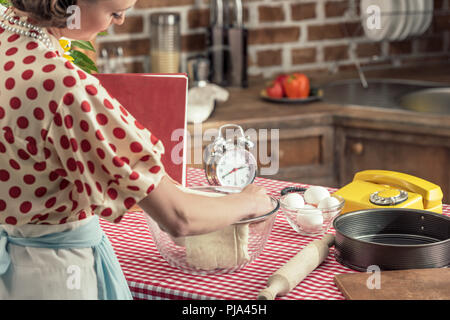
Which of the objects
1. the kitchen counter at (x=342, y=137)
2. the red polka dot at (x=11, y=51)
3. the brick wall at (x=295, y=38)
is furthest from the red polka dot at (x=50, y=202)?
the brick wall at (x=295, y=38)

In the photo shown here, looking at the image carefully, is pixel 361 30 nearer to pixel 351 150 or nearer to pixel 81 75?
pixel 351 150

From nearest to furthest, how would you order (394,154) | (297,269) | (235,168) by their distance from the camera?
1. (297,269)
2. (235,168)
3. (394,154)

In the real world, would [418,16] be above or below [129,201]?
above

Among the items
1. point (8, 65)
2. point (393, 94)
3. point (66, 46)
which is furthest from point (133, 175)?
point (393, 94)

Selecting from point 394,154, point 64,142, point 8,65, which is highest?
point 8,65

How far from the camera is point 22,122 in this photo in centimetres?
101

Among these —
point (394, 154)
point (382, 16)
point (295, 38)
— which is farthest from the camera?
point (295, 38)

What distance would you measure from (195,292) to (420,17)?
7.29ft

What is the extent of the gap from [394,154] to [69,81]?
1.86m

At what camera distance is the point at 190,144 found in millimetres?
2533

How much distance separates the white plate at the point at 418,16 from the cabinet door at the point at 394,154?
0.66m

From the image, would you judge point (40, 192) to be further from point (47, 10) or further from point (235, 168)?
point (235, 168)

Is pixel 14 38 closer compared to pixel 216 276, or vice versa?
pixel 14 38
